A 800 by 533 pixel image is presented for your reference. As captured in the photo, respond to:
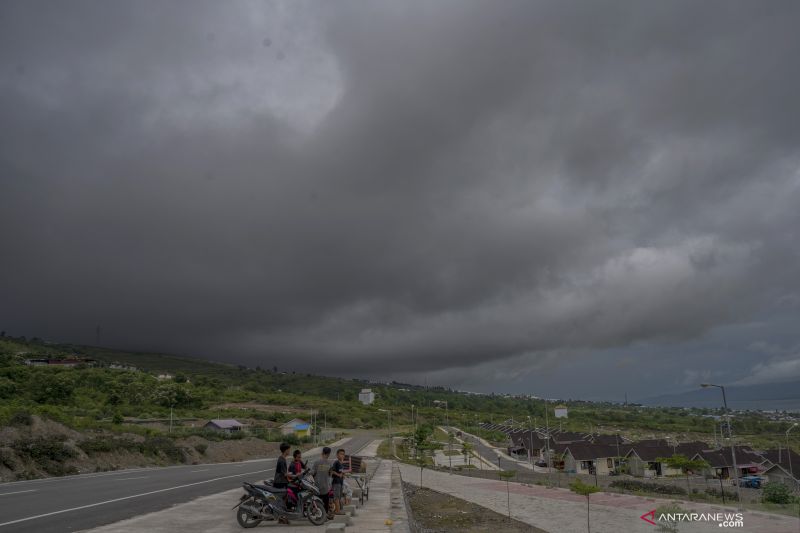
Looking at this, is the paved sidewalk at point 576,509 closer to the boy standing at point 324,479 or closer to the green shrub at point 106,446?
the boy standing at point 324,479

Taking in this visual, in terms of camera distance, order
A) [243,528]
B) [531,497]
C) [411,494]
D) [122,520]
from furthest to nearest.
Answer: [531,497], [411,494], [122,520], [243,528]

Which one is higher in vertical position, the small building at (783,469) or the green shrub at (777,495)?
the green shrub at (777,495)

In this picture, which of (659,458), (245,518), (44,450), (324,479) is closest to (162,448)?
(44,450)

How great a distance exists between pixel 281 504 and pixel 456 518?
1362cm

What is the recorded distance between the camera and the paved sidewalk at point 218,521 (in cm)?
1359

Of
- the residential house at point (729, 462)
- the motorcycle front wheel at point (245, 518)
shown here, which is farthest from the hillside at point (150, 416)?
the residential house at point (729, 462)

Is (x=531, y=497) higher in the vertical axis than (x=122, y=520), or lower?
lower

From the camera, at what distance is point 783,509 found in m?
24.4

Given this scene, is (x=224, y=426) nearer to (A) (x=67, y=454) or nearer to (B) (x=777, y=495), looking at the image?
(A) (x=67, y=454)

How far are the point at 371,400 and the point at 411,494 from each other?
150 meters

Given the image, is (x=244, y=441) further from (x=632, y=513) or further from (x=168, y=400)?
(x=632, y=513)

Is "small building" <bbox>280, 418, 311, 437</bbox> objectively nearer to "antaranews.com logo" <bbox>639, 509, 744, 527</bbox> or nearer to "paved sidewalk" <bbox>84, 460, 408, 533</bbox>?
"paved sidewalk" <bbox>84, 460, 408, 533</bbox>

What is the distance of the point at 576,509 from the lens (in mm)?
30031

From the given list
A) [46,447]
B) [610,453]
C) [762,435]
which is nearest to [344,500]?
[46,447]
